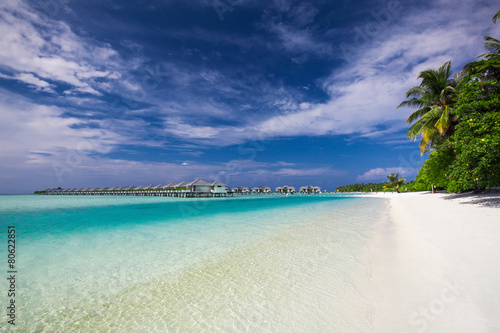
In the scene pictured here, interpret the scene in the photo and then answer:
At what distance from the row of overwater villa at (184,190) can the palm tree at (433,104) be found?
38.2 m

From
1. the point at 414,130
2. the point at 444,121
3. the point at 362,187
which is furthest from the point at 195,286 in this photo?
the point at 362,187

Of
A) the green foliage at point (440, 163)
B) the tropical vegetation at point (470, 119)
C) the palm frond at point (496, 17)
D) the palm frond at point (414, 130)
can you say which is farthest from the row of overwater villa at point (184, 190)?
the palm frond at point (496, 17)

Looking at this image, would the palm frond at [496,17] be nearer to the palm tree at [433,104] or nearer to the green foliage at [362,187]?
the palm tree at [433,104]

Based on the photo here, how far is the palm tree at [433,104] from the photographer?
13.3m

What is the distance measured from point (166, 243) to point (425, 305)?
649 cm

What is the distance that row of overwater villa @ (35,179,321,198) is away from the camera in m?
46.4

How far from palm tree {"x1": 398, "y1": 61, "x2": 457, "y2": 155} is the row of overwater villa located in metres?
38.2

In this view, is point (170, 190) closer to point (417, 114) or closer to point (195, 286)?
point (417, 114)

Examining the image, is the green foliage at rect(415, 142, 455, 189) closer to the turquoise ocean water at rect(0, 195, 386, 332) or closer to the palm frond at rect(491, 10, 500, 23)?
the palm frond at rect(491, 10, 500, 23)

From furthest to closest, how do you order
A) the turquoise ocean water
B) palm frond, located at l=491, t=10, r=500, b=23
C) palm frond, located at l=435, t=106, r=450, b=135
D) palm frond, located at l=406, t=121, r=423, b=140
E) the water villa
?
1. the water villa
2. palm frond, located at l=406, t=121, r=423, b=140
3. palm frond, located at l=435, t=106, r=450, b=135
4. palm frond, located at l=491, t=10, r=500, b=23
5. the turquoise ocean water

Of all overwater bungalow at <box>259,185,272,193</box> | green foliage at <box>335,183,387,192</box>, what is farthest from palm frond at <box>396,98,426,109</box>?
overwater bungalow at <box>259,185,272,193</box>

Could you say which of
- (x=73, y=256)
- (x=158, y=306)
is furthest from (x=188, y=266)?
(x=73, y=256)

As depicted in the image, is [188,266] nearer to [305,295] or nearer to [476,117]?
[305,295]

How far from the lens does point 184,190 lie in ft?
179
